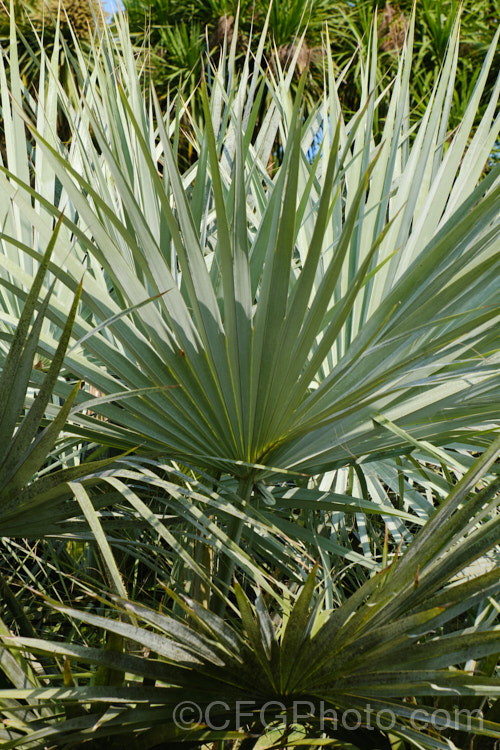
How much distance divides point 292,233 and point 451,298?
0.88 feet

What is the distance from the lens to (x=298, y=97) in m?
0.85

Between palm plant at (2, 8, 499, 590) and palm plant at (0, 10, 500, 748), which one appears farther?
palm plant at (2, 8, 499, 590)

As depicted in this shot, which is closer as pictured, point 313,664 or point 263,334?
point 313,664

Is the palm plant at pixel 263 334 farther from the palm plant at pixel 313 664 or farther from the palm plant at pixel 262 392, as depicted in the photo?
the palm plant at pixel 313 664

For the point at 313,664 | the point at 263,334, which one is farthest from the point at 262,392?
the point at 313,664

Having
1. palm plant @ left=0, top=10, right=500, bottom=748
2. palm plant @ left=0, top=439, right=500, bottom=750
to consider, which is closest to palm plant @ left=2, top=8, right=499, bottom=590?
palm plant @ left=0, top=10, right=500, bottom=748

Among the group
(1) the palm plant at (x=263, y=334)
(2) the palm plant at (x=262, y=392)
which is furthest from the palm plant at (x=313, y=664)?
(1) the palm plant at (x=263, y=334)

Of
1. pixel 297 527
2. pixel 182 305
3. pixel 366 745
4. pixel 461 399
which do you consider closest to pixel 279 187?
pixel 182 305

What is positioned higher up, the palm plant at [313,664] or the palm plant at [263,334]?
the palm plant at [263,334]

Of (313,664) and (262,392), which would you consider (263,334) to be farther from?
(313,664)

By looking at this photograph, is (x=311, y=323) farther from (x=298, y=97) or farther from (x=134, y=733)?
(x=134, y=733)

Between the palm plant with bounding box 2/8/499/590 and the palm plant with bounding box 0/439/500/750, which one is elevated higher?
the palm plant with bounding box 2/8/499/590

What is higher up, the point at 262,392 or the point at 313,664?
the point at 262,392

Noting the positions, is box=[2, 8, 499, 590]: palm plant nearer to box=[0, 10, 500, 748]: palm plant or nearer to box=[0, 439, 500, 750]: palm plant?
box=[0, 10, 500, 748]: palm plant
